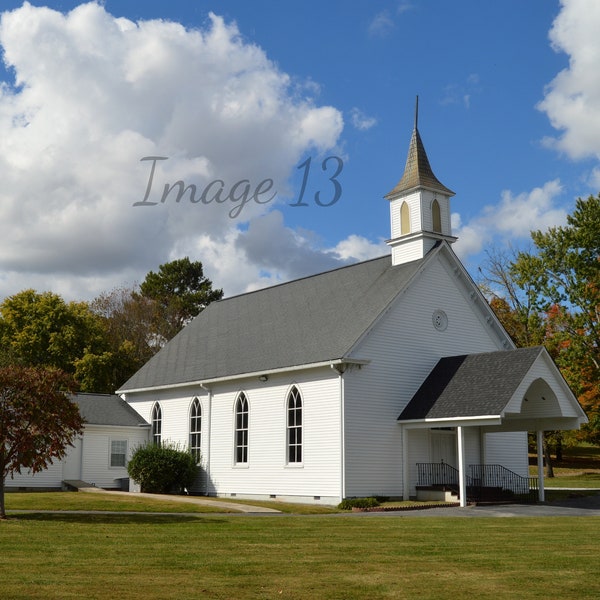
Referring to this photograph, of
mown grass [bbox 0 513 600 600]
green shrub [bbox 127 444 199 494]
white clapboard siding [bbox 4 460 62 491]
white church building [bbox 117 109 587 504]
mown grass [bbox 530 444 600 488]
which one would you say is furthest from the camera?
mown grass [bbox 530 444 600 488]

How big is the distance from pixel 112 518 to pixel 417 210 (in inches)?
705

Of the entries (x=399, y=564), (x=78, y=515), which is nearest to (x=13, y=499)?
(x=78, y=515)

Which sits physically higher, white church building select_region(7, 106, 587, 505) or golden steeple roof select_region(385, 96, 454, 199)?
golden steeple roof select_region(385, 96, 454, 199)

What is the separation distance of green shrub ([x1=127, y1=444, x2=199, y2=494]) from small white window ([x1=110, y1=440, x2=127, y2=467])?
453 cm

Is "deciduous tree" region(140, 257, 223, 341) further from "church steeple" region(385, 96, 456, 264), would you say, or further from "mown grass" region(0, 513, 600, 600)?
"mown grass" region(0, 513, 600, 600)

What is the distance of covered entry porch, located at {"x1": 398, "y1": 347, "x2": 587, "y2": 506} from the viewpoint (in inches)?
1123

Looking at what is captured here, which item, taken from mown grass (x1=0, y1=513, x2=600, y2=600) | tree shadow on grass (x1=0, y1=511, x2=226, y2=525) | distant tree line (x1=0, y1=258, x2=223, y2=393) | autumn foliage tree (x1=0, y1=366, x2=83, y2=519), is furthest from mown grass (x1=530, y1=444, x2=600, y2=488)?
autumn foliage tree (x1=0, y1=366, x2=83, y2=519)

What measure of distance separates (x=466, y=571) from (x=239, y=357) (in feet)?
77.3

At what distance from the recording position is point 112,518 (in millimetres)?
22547

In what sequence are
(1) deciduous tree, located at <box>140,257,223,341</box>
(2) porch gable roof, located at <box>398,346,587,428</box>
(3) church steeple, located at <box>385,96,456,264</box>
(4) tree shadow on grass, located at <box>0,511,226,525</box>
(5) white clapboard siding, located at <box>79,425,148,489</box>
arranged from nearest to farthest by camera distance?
(4) tree shadow on grass, located at <box>0,511,226,525</box> < (2) porch gable roof, located at <box>398,346,587,428</box> < (3) church steeple, located at <box>385,96,456,264</box> < (5) white clapboard siding, located at <box>79,425,148,489</box> < (1) deciduous tree, located at <box>140,257,223,341</box>

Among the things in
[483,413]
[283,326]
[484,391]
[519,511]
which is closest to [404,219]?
[283,326]

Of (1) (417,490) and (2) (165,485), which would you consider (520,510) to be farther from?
(2) (165,485)

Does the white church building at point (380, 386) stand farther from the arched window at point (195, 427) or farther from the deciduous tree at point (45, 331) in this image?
the deciduous tree at point (45, 331)

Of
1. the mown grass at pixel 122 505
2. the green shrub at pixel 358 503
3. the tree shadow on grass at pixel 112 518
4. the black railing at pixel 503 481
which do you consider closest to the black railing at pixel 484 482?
the black railing at pixel 503 481
